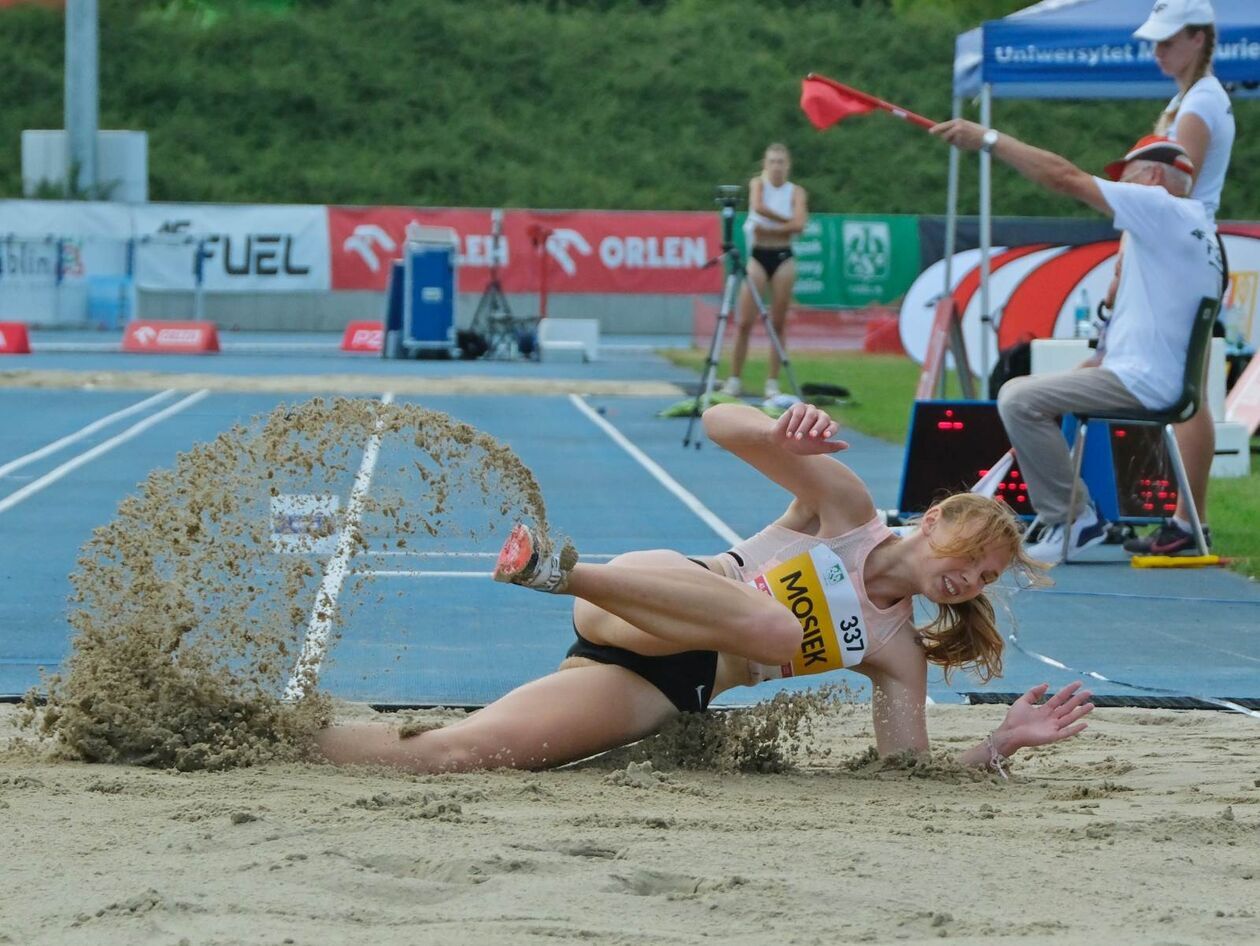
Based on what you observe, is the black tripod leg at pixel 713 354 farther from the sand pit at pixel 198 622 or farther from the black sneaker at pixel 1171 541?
the sand pit at pixel 198 622

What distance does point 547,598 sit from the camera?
297 inches

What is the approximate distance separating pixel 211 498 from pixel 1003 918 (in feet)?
7.83

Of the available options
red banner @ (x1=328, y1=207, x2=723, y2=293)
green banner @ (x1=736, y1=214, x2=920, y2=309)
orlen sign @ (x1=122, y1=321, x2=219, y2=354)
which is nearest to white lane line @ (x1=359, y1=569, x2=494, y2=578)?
orlen sign @ (x1=122, y1=321, x2=219, y2=354)

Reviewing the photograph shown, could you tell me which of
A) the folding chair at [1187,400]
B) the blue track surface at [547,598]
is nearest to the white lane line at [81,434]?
the blue track surface at [547,598]

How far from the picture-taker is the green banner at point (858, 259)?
1121 inches

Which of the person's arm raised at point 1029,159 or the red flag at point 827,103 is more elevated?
the red flag at point 827,103

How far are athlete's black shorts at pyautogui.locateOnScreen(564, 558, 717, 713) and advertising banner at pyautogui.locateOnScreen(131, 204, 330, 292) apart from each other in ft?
78.9

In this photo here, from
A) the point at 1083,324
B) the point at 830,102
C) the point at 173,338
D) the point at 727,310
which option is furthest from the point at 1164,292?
the point at 173,338

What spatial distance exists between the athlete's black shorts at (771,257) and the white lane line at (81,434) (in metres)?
5.32

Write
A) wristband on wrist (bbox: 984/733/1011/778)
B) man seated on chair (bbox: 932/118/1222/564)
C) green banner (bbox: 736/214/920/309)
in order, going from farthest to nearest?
green banner (bbox: 736/214/920/309) → man seated on chair (bbox: 932/118/1222/564) → wristband on wrist (bbox: 984/733/1011/778)

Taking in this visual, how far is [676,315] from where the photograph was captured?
30250 millimetres

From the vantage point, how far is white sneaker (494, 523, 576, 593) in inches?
162

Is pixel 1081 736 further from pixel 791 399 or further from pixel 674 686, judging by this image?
pixel 791 399

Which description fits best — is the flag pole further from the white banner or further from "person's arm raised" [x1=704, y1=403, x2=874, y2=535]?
the white banner
